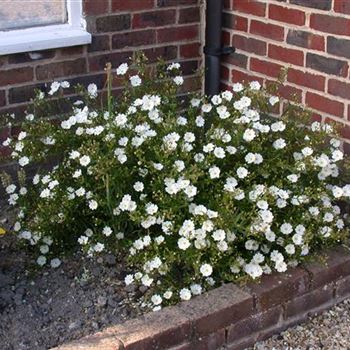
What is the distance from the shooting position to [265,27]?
4.16 meters

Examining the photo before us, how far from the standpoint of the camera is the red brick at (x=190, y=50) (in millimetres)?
4453

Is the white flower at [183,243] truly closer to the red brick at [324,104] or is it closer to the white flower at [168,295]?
the white flower at [168,295]

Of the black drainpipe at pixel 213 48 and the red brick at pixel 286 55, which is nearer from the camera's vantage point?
the red brick at pixel 286 55

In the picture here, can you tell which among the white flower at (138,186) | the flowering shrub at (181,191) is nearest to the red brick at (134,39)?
the flowering shrub at (181,191)

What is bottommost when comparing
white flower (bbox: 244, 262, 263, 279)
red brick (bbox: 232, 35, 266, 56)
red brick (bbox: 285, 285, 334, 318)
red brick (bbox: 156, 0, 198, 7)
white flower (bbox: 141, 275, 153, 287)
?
red brick (bbox: 285, 285, 334, 318)

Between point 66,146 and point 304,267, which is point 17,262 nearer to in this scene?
point 66,146

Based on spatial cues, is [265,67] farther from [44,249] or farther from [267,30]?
[44,249]

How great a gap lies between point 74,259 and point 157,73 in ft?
3.99

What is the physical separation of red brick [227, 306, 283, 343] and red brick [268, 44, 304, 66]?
1288 mm

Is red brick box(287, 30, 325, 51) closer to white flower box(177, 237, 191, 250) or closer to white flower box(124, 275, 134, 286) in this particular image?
white flower box(177, 237, 191, 250)

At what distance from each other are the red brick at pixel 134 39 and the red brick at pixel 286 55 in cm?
62

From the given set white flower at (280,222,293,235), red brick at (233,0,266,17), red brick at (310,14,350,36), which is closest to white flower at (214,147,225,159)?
white flower at (280,222,293,235)

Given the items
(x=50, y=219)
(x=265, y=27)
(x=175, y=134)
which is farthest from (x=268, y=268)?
(x=265, y=27)

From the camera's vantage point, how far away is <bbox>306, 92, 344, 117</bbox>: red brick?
12.7 ft
